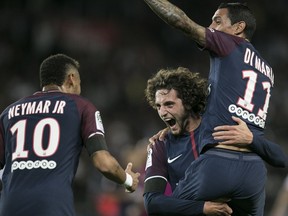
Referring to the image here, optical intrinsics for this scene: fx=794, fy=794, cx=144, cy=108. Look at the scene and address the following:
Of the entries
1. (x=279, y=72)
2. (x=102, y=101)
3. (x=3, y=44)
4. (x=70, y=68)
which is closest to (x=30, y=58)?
(x=3, y=44)

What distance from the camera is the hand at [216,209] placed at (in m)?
6.06

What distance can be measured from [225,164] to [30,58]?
10800 mm

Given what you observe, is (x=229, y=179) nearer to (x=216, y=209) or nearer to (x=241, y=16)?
(x=216, y=209)

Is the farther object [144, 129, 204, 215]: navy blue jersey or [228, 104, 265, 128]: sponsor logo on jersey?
[144, 129, 204, 215]: navy blue jersey

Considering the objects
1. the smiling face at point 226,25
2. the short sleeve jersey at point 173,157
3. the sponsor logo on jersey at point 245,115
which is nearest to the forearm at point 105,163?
the short sleeve jersey at point 173,157

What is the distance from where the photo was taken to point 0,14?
56.5 feet

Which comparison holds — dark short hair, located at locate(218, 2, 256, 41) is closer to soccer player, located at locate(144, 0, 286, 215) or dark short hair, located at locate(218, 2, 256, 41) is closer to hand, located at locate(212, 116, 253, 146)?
soccer player, located at locate(144, 0, 286, 215)

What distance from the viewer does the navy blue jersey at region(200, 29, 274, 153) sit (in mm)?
6051

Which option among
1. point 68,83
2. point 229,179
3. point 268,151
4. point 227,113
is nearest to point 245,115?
point 227,113

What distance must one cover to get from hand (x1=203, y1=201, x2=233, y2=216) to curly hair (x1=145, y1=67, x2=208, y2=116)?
3.06 ft

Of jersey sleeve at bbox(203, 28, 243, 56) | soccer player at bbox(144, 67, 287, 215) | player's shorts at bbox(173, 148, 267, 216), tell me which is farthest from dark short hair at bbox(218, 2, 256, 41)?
player's shorts at bbox(173, 148, 267, 216)

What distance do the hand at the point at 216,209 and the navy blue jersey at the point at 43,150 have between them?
1015 millimetres

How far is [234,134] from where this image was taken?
19.6 feet

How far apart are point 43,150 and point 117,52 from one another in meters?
11.5
